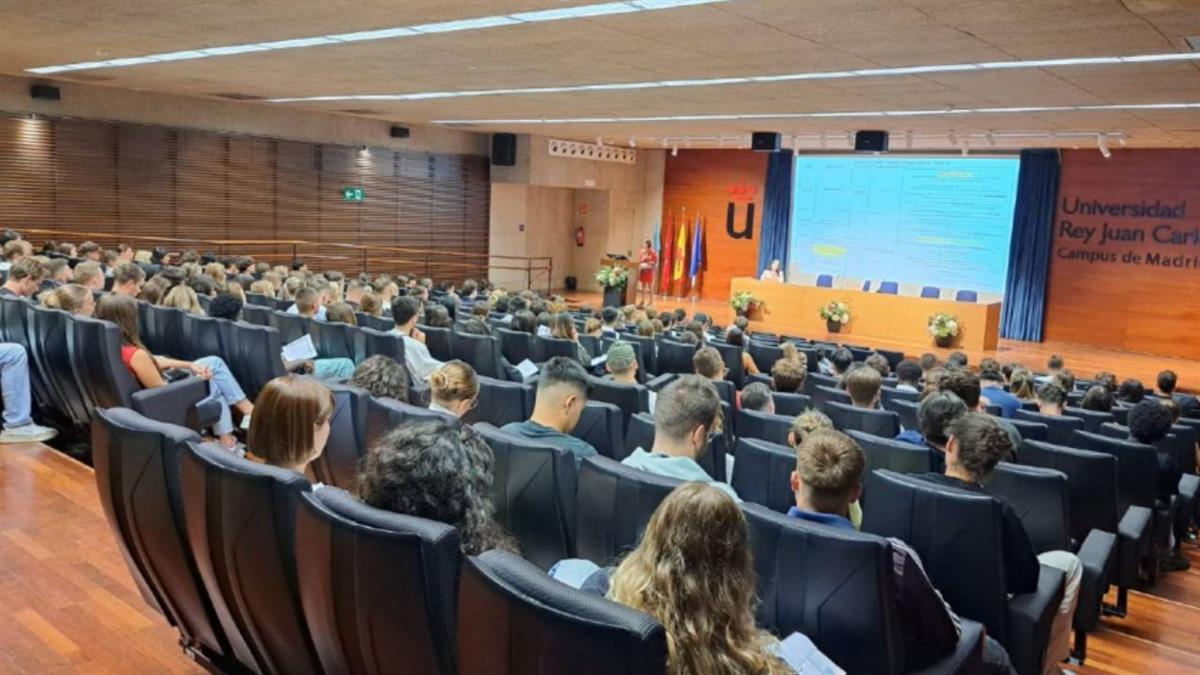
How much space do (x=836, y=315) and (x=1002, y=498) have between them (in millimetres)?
13318

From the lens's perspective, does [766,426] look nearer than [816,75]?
Yes

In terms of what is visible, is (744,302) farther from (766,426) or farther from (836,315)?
(766,426)

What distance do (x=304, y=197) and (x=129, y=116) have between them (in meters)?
3.24

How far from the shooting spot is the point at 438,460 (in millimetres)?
2068

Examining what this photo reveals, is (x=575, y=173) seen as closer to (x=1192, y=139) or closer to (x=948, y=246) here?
(x=948, y=246)

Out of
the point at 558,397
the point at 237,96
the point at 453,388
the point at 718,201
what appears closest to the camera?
the point at 558,397

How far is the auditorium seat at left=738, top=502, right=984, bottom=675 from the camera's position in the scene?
2.18 m

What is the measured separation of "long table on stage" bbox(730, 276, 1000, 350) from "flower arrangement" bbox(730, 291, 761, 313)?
111mm

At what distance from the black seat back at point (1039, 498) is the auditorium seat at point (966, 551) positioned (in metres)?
0.65

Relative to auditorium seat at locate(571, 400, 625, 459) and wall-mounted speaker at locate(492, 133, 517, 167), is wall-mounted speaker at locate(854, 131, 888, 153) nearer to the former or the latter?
wall-mounted speaker at locate(492, 133, 517, 167)

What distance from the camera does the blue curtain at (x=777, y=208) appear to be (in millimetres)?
19891

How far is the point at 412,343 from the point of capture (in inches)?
243

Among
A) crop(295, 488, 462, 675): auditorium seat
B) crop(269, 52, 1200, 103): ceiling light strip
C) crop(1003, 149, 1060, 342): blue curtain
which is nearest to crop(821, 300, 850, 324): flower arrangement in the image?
crop(1003, 149, 1060, 342): blue curtain

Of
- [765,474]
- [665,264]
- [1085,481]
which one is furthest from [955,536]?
[665,264]
